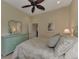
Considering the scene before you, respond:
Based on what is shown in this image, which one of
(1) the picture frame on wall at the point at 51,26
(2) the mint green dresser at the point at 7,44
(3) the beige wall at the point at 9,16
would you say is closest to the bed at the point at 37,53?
(2) the mint green dresser at the point at 7,44

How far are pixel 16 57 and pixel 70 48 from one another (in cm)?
176

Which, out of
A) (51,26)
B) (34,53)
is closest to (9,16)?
(51,26)

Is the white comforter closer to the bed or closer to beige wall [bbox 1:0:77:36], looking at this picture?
the bed

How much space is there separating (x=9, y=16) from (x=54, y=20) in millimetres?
2740

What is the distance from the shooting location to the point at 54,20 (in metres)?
6.12

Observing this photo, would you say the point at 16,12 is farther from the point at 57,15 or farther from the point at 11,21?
the point at 57,15

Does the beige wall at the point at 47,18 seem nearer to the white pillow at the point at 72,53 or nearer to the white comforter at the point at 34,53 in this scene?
the white comforter at the point at 34,53

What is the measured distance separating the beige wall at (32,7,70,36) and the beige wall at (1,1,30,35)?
907 millimetres

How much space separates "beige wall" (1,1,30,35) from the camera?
4.52 metres

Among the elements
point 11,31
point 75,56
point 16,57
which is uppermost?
point 11,31

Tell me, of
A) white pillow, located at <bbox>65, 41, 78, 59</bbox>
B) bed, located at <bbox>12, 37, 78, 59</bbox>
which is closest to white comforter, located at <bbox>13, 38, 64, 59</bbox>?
bed, located at <bbox>12, 37, 78, 59</bbox>

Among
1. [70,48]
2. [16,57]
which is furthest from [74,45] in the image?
[16,57]

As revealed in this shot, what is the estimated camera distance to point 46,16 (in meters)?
6.37

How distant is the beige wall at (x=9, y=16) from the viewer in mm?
4516
